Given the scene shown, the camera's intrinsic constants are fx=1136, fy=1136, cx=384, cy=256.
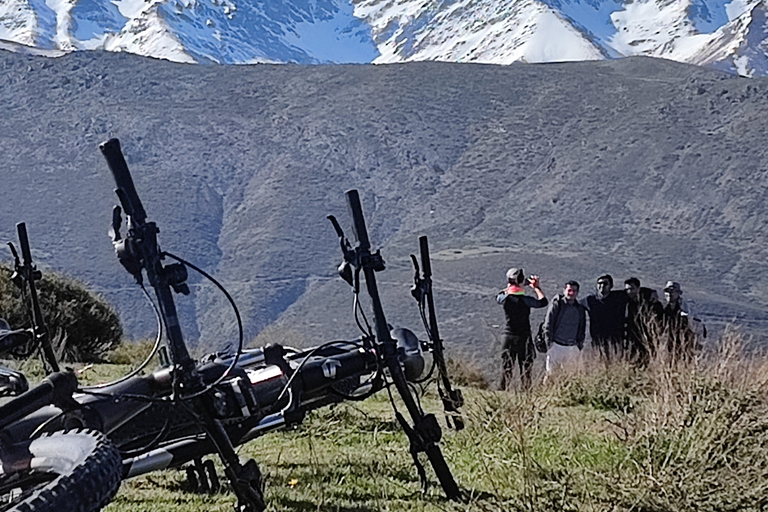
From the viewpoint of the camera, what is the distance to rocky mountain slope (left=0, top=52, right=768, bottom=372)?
132ft

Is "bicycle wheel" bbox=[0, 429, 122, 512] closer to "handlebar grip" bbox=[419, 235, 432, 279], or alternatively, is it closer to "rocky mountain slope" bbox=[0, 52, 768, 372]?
"handlebar grip" bbox=[419, 235, 432, 279]

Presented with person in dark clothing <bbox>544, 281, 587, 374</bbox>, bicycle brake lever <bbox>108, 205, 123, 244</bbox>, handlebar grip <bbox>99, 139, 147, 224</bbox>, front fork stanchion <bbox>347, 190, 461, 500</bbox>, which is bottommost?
person in dark clothing <bbox>544, 281, 587, 374</bbox>

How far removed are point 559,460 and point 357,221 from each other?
1722 millimetres

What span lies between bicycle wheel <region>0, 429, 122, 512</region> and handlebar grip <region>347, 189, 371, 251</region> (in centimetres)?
245

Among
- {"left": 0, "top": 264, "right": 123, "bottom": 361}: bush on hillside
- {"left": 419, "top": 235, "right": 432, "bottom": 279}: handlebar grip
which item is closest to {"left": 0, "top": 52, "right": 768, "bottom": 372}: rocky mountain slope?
{"left": 0, "top": 264, "right": 123, "bottom": 361}: bush on hillside

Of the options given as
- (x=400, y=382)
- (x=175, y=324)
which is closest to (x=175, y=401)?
(x=175, y=324)

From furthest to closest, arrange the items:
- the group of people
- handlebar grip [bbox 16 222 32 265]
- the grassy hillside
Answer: the group of people < handlebar grip [bbox 16 222 32 265] < the grassy hillside

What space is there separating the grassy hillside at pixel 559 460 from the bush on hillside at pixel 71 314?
827 cm

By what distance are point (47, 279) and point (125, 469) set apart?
42.8 ft

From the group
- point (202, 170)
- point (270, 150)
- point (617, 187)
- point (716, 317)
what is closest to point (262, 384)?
point (716, 317)

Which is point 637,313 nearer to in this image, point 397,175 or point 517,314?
point 517,314

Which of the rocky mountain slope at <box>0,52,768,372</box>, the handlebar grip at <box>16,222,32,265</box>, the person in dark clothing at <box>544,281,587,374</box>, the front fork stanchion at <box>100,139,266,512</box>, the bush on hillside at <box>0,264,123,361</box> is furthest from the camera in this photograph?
the rocky mountain slope at <box>0,52,768,372</box>

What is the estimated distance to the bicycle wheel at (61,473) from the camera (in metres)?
2.92

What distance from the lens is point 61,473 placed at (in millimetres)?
3229
